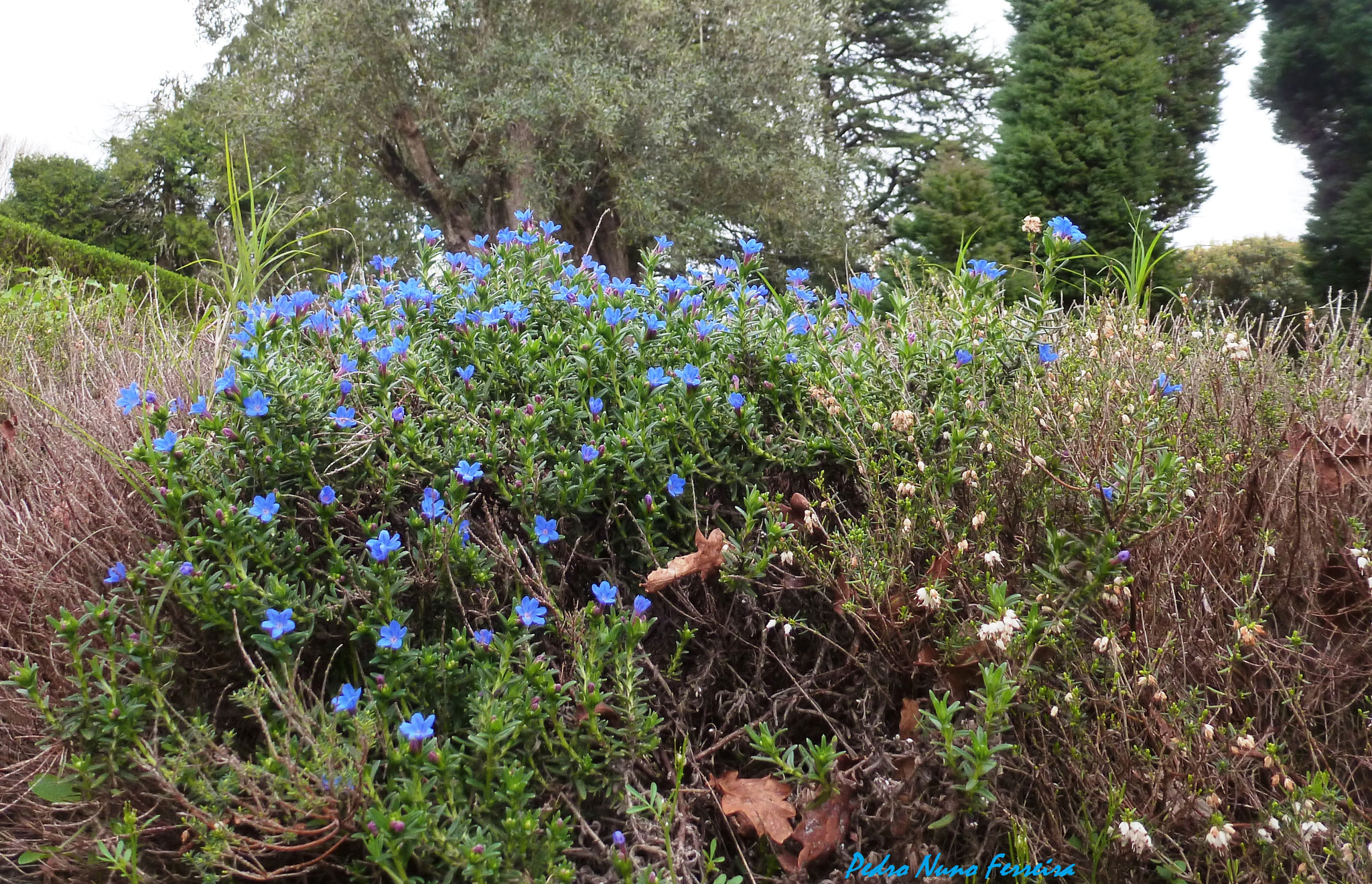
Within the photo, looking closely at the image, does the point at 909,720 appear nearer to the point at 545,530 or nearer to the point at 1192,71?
the point at 545,530

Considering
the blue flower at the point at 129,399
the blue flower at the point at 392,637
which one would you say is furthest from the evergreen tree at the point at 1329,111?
the blue flower at the point at 129,399

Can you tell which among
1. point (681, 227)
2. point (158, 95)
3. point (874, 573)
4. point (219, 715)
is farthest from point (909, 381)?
point (158, 95)

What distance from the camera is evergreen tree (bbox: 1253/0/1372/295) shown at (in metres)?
7.79

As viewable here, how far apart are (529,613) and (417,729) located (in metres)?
0.33

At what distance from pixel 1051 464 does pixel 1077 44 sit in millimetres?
8458

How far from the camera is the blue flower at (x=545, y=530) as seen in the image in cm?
183

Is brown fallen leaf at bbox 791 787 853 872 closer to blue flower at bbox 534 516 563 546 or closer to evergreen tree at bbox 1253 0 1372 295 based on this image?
blue flower at bbox 534 516 563 546

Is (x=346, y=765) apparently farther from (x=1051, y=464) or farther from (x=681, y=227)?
(x=681, y=227)

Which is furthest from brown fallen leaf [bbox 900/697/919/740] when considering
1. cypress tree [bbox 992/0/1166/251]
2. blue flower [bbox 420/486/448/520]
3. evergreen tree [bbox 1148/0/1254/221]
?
evergreen tree [bbox 1148/0/1254/221]

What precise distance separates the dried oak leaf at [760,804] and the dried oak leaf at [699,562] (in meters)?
0.43

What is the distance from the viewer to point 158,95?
19047 millimetres

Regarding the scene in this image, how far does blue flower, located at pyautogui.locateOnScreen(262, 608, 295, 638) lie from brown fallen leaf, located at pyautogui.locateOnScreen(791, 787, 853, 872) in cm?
104

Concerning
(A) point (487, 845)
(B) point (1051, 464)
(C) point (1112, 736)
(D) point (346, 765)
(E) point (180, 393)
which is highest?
(E) point (180, 393)

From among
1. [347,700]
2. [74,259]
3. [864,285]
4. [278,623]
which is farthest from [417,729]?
[74,259]
